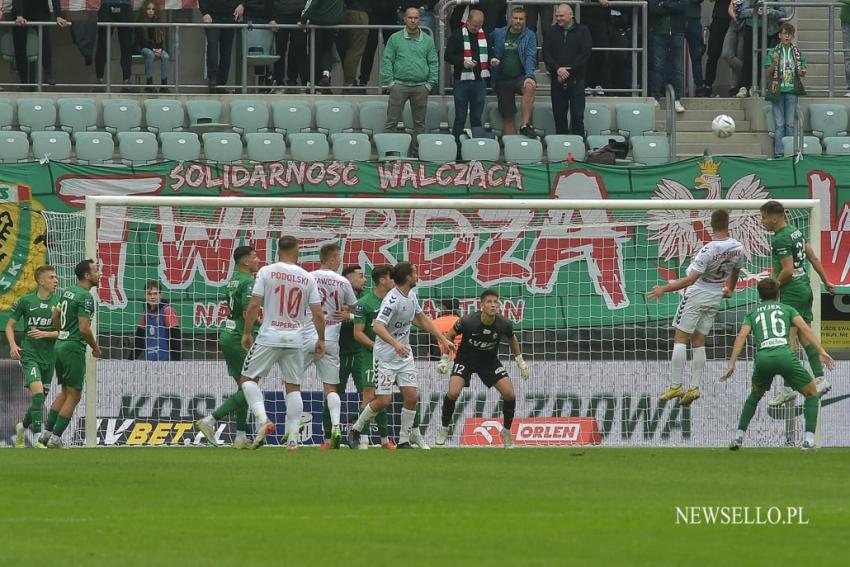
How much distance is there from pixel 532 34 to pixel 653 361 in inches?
234

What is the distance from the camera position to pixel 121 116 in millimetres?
22156

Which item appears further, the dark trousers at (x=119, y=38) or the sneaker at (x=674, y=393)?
the dark trousers at (x=119, y=38)

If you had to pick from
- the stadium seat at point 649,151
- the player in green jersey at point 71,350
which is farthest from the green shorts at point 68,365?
the stadium seat at point 649,151

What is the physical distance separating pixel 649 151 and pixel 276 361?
8.46 m

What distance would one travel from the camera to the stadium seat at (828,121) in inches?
919

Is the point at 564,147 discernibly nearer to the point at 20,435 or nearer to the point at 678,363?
the point at 678,363

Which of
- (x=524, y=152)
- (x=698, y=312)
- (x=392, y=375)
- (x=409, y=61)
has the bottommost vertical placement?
(x=392, y=375)

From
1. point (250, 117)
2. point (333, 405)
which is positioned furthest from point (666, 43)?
point (333, 405)

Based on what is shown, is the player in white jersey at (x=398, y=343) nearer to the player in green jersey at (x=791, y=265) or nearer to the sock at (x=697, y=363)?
the sock at (x=697, y=363)

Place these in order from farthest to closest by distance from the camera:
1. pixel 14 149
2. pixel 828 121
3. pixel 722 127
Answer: pixel 828 121 → pixel 722 127 → pixel 14 149

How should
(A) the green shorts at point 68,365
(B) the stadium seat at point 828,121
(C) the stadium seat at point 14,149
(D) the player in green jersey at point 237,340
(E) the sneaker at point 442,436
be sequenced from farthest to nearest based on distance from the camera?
(B) the stadium seat at point 828,121 < (C) the stadium seat at point 14,149 < (E) the sneaker at point 442,436 < (A) the green shorts at point 68,365 < (D) the player in green jersey at point 237,340

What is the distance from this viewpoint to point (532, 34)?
879 inches

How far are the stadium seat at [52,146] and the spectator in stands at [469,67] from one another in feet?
16.9

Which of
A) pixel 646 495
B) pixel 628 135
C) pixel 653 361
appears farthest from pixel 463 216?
pixel 646 495
